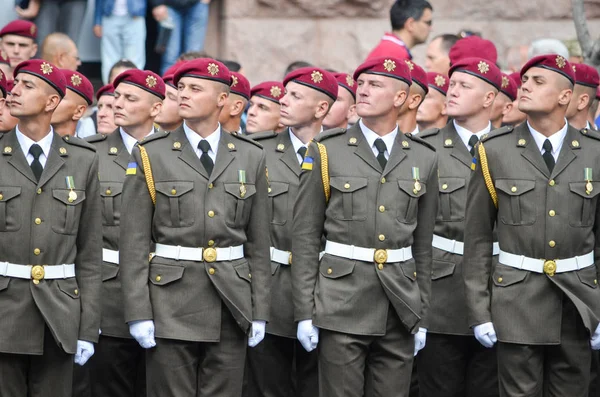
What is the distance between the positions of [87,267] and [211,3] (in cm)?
606

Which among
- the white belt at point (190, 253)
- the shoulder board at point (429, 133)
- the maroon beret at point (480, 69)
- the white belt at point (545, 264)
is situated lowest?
the white belt at point (190, 253)

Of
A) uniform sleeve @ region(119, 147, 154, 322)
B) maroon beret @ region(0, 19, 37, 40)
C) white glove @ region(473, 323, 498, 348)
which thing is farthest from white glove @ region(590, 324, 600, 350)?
maroon beret @ region(0, 19, 37, 40)

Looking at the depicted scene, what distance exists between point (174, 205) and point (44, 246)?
66cm

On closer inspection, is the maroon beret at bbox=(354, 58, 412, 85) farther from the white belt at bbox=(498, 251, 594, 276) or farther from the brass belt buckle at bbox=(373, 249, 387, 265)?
the white belt at bbox=(498, 251, 594, 276)

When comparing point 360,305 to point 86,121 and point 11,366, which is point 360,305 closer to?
point 11,366

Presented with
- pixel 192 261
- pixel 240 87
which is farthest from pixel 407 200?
pixel 240 87

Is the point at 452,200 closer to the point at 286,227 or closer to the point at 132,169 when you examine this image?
the point at 286,227

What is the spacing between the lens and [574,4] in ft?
34.1

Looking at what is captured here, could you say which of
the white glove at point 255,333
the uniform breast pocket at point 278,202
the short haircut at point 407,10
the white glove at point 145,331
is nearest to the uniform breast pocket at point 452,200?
the uniform breast pocket at point 278,202

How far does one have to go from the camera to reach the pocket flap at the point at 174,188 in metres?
6.78

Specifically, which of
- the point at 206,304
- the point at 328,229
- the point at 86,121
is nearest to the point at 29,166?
the point at 206,304

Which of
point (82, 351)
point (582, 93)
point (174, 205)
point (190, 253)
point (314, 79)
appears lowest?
point (82, 351)

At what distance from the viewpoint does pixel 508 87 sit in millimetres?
9102

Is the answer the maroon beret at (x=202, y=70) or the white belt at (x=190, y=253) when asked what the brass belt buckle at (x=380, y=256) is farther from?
A: the maroon beret at (x=202, y=70)
